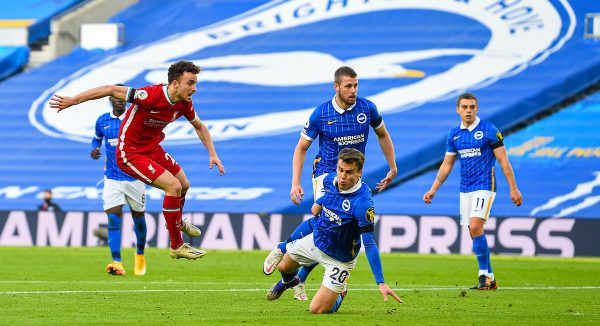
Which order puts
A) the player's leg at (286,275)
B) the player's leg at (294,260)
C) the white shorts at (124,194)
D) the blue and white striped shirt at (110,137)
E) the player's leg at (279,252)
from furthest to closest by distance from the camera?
the white shorts at (124,194), the blue and white striped shirt at (110,137), the player's leg at (279,252), the player's leg at (286,275), the player's leg at (294,260)

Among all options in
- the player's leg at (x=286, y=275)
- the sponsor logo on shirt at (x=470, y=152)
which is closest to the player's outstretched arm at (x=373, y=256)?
the player's leg at (x=286, y=275)

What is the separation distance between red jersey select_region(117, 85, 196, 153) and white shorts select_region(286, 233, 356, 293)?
85.9 inches

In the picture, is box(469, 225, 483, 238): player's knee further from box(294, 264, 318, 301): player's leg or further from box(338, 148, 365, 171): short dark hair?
box(338, 148, 365, 171): short dark hair

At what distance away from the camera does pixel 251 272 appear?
669 inches

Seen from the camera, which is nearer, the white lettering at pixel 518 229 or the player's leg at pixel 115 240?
the player's leg at pixel 115 240

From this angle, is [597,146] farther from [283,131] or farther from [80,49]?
[80,49]

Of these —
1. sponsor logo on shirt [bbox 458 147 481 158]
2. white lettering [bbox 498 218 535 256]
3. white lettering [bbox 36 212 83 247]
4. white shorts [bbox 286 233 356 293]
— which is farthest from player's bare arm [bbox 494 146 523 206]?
white lettering [bbox 36 212 83 247]

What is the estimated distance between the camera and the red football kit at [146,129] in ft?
39.4

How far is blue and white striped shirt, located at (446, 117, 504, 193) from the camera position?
47.0 ft

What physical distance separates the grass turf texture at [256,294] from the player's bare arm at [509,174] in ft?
3.69

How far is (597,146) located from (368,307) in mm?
16776

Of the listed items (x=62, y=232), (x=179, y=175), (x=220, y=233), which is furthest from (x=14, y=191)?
(x=179, y=175)

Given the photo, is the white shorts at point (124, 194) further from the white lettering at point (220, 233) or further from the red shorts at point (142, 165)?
the white lettering at point (220, 233)

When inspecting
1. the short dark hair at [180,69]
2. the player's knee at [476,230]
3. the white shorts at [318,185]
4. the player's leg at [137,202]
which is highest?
the short dark hair at [180,69]
